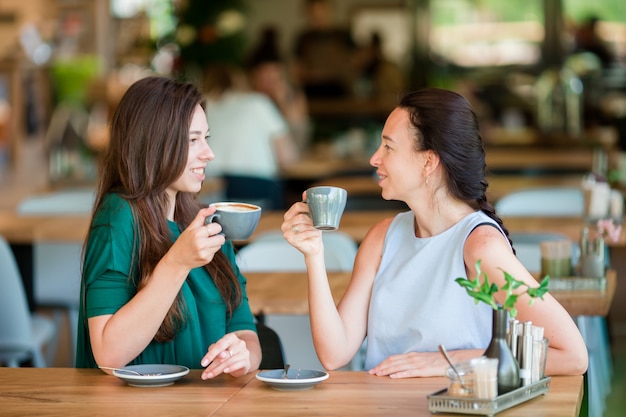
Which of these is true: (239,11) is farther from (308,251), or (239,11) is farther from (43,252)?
(308,251)

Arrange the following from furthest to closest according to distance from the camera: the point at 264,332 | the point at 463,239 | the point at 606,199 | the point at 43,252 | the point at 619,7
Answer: the point at 619,7 < the point at 43,252 < the point at 606,199 < the point at 264,332 < the point at 463,239

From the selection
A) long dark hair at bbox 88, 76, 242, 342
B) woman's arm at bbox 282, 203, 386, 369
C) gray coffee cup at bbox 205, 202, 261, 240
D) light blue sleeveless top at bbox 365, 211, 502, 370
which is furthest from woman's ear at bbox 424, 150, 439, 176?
long dark hair at bbox 88, 76, 242, 342

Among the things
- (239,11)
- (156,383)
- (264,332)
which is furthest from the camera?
(239,11)

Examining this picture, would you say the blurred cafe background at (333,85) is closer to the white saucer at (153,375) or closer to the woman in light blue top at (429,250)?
the woman in light blue top at (429,250)

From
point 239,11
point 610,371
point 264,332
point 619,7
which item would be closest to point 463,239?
point 264,332

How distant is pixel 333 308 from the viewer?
2.46 metres

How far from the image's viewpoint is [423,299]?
2.47m

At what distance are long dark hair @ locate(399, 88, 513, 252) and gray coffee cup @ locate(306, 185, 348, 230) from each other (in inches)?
12.6

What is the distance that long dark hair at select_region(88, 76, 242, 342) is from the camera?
248cm

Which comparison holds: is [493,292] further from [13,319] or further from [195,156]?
[13,319]

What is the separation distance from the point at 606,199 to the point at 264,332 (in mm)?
1768

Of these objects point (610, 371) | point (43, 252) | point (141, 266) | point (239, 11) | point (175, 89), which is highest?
point (239, 11)

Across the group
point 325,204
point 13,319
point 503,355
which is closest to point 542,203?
point 13,319

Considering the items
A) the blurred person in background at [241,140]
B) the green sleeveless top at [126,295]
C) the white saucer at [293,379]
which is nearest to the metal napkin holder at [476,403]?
the white saucer at [293,379]
